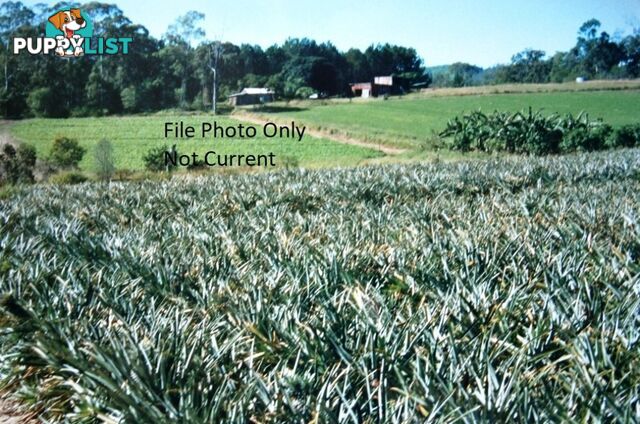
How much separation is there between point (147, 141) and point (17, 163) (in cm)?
1088

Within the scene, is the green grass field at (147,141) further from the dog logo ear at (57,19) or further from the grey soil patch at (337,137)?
the dog logo ear at (57,19)

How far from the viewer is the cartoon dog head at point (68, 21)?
62.9ft

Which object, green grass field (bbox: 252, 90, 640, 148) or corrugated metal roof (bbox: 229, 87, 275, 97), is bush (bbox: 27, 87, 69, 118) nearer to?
corrugated metal roof (bbox: 229, 87, 275, 97)

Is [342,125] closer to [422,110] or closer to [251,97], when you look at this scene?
[251,97]

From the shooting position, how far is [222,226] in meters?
3.94

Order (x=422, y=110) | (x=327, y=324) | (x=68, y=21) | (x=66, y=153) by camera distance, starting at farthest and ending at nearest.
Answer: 1. (x=422, y=110)
2. (x=66, y=153)
3. (x=68, y=21)
4. (x=327, y=324)

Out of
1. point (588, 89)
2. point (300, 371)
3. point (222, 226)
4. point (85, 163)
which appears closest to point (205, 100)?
point (85, 163)

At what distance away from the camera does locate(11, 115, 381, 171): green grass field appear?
3011 centimetres

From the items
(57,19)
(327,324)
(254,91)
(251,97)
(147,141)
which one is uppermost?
(57,19)

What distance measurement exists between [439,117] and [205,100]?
17231 millimetres

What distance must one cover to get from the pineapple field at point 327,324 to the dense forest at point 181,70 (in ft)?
98.9

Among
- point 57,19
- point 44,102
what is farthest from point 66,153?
point 57,19

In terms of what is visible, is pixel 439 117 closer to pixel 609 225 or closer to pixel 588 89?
pixel 588 89

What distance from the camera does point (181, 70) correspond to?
37969mm
